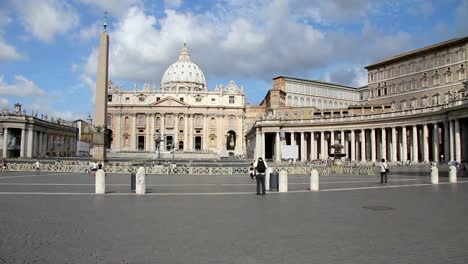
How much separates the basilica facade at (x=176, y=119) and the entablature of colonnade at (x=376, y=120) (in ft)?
143

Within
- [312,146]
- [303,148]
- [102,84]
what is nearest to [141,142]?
[303,148]

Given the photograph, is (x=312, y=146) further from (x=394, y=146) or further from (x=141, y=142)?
(x=141, y=142)

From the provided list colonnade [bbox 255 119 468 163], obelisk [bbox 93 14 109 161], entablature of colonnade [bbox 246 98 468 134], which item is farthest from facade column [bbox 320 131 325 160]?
obelisk [bbox 93 14 109 161]

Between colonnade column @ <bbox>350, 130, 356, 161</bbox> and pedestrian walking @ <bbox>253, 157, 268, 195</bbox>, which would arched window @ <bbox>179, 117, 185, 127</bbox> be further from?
pedestrian walking @ <bbox>253, 157, 268, 195</bbox>

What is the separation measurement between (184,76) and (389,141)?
319 ft

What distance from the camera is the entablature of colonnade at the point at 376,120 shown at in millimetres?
52656

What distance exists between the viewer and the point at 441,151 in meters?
64.6

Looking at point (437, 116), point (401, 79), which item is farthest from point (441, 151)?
point (401, 79)

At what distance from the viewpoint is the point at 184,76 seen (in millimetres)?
154500

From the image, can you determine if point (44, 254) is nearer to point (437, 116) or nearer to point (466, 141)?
point (466, 141)

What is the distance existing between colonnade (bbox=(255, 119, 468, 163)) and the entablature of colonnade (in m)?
0.45

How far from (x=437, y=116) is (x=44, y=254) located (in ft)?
190

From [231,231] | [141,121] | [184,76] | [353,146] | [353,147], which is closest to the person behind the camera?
[231,231]

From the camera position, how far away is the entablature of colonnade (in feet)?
173
